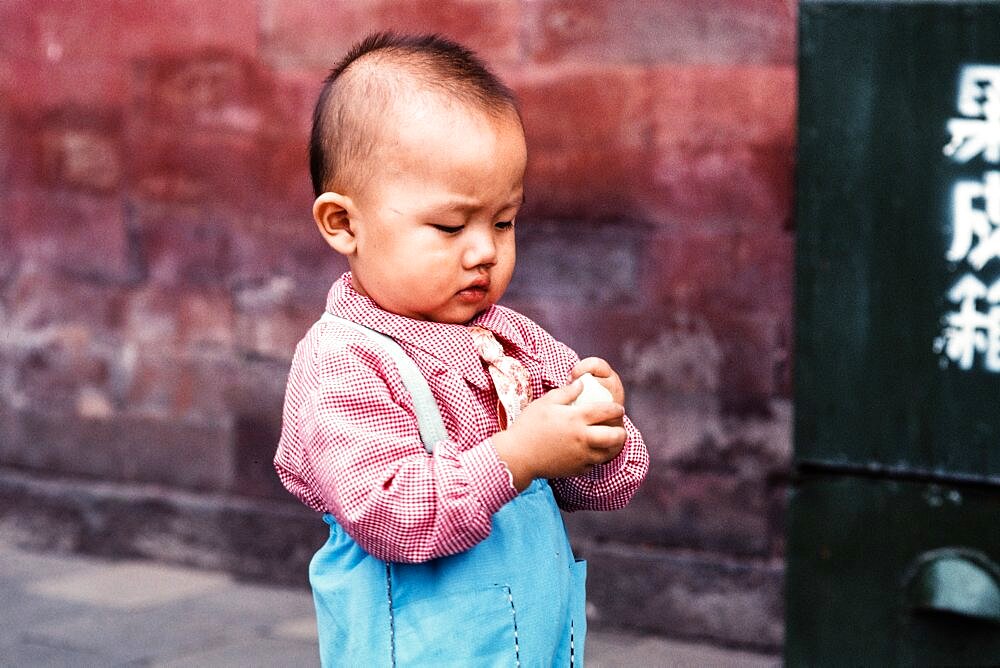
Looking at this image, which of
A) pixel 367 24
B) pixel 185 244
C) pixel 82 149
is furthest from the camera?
pixel 82 149

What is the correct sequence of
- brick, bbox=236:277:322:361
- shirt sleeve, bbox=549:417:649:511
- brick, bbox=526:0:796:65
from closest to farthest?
1. shirt sleeve, bbox=549:417:649:511
2. brick, bbox=526:0:796:65
3. brick, bbox=236:277:322:361

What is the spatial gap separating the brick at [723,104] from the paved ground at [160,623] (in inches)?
55.2

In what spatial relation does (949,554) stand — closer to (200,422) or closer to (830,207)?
(830,207)

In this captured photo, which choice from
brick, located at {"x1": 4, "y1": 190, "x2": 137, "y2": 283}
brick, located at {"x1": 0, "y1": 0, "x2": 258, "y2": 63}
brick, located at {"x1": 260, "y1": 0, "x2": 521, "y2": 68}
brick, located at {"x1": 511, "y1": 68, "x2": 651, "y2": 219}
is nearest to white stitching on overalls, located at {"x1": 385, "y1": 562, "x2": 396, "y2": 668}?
brick, located at {"x1": 511, "y1": 68, "x2": 651, "y2": 219}

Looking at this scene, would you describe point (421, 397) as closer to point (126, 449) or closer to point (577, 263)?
point (577, 263)

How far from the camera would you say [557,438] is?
1817 mm

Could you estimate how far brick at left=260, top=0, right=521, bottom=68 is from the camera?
4555 mm

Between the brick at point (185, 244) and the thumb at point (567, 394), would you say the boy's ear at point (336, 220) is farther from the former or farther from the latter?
the brick at point (185, 244)

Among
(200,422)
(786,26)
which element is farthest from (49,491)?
(786,26)

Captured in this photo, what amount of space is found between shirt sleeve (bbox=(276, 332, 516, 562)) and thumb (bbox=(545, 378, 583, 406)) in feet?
0.30

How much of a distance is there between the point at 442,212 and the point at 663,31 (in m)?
2.57

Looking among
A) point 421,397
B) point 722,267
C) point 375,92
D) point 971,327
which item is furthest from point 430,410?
point 722,267

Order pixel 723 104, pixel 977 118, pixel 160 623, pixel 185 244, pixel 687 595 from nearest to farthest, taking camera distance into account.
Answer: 1. pixel 977 118
2. pixel 723 104
3. pixel 687 595
4. pixel 160 623
5. pixel 185 244

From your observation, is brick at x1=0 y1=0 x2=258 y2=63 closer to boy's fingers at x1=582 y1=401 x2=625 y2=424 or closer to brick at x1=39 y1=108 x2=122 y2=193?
brick at x1=39 y1=108 x2=122 y2=193
